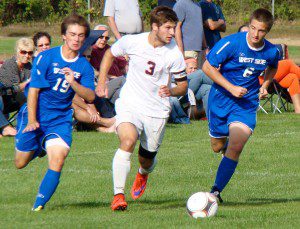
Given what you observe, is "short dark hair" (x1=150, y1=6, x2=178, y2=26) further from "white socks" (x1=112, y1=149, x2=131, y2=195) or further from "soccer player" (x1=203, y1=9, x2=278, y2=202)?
"white socks" (x1=112, y1=149, x2=131, y2=195)

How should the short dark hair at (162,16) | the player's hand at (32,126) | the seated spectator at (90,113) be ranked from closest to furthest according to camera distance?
1. the player's hand at (32,126)
2. the short dark hair at (162,16)
3. the seated spectator at (90,113)

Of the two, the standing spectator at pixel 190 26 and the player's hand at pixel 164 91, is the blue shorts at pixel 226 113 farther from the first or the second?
the standing spectator at pixel 190 26

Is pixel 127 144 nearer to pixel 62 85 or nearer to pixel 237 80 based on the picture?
pixel 62 85

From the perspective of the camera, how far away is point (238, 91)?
26.9ft

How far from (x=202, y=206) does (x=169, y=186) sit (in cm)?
206

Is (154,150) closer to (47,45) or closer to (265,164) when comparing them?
(265,164)

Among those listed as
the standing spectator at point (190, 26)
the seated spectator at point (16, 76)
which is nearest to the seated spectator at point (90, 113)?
the seated spectator at point (16, 76)

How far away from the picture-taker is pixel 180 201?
8.68 meters

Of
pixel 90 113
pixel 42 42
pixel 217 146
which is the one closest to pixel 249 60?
pixel 217 146

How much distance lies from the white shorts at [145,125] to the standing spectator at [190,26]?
7172 millimetres

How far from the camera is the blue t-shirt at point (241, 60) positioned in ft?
27.8

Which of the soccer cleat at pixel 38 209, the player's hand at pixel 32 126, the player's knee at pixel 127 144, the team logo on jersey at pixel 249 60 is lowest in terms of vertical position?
the soccer cleat at pixel 38 209

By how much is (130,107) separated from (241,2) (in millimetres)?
31498

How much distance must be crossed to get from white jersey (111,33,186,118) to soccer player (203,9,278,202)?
1.40 ft
